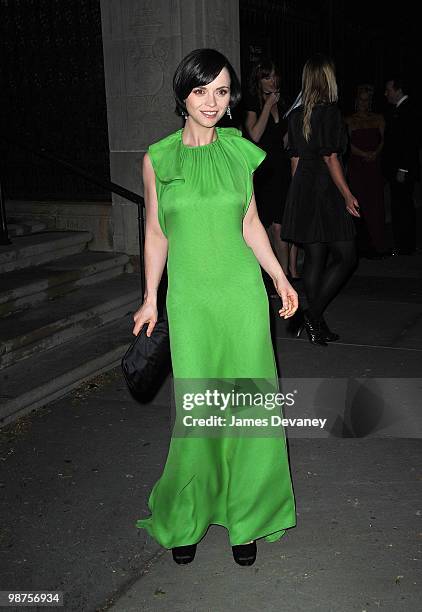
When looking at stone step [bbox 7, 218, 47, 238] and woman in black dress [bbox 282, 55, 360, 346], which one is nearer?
woman in black dress [bbox 282, 55, 360, 346]

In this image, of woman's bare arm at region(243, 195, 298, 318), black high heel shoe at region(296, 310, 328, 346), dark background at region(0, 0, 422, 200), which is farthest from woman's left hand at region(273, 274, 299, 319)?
dark background at region(0, 0, 422, 200)

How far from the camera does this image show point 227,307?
339 centimetres

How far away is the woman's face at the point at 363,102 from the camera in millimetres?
9922

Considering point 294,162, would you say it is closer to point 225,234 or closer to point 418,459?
point 418,459

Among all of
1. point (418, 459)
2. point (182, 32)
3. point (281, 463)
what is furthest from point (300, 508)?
point (182, 32)

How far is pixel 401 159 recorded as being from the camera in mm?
10148

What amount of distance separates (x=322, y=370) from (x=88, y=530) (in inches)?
106

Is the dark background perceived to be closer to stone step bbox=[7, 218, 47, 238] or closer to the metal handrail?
stone step bbox=[7, 218, 47, 238]

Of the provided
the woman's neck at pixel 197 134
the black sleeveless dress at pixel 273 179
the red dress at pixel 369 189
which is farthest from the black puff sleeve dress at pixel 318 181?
the red dress at pixel 369 189

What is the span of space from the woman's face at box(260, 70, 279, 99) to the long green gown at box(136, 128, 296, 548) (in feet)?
14.1

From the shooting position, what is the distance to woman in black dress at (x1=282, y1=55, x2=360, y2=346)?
6.24 m

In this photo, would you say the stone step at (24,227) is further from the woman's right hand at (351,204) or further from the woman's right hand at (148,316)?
the woman's right hand at (148,316)

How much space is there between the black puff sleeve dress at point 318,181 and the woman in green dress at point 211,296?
2875mm

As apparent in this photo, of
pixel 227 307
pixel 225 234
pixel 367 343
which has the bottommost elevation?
pixel 367 343
